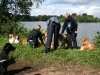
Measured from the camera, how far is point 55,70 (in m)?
8.52

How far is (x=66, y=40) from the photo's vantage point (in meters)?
11.9

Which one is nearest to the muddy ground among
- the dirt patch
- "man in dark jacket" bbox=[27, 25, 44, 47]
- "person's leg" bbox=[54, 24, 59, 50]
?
the dirt patch

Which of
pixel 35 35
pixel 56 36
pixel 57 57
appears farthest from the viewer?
pixel 35 35

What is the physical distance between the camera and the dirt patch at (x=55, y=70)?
8257 mm

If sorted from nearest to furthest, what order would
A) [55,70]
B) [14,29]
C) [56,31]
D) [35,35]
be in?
[55,70]
[56,31]
[35,35]
[14,29]

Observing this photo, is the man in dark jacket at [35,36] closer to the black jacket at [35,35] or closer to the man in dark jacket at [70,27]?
the black jacket at [35,35]

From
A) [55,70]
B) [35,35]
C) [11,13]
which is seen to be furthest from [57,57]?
[11,13]

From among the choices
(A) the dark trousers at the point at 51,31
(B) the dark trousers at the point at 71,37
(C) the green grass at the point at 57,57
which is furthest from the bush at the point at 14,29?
(A) the dark trousers at the point at 51,31

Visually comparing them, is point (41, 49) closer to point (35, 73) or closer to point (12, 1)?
point (35, 73)

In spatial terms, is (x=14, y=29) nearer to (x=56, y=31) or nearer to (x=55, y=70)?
(x=56, y=31)

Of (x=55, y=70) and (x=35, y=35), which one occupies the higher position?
(x=35, y=35)

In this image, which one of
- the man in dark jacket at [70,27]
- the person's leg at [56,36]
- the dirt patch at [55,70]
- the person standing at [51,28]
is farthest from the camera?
the man in dark jacket at [70,27]

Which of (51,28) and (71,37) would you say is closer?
(51,28)

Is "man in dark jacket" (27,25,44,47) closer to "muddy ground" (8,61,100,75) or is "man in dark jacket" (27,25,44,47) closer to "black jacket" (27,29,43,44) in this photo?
"black jacket" (27,29,43,44)
